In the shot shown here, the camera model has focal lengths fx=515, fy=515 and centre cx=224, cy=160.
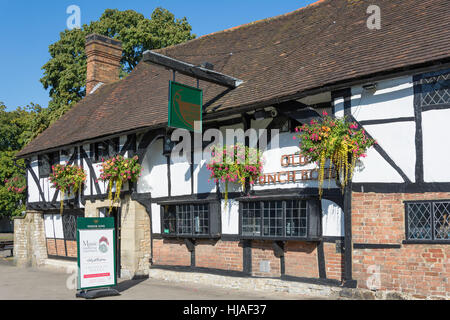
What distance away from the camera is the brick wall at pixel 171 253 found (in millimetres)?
13359

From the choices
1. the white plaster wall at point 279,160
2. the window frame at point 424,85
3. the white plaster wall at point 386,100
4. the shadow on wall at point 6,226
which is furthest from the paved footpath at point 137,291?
the shadow on wall at point 6,226

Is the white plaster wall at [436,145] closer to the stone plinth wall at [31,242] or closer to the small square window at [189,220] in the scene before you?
the small square window at [189,220]

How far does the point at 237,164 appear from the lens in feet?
37.6

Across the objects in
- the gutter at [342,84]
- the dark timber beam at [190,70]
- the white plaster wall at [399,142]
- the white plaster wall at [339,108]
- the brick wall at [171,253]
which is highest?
the dark timber beam at [190,70]

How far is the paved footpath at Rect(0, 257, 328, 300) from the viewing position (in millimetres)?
10828

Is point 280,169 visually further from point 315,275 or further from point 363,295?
point 363,295

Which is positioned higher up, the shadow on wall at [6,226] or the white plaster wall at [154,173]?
the white plaster wall at [154,173]

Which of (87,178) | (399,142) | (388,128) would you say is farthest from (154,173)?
(399,142)

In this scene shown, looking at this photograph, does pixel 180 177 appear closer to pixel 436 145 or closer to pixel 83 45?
pixel 436 145

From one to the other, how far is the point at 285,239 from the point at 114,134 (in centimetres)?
634

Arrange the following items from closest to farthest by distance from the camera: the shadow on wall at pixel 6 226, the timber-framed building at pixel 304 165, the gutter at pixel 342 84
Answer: the gutter at pixel 342 84, the timber-framed building at pixel 304 165, the shadow on wall at pixel 6 226

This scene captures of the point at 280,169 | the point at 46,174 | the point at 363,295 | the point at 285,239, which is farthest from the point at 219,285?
the point at 46,174

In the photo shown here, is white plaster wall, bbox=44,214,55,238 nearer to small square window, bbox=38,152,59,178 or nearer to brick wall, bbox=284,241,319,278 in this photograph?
small square window, bbox=38,152,59,178

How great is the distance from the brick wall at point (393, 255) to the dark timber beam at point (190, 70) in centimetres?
452
